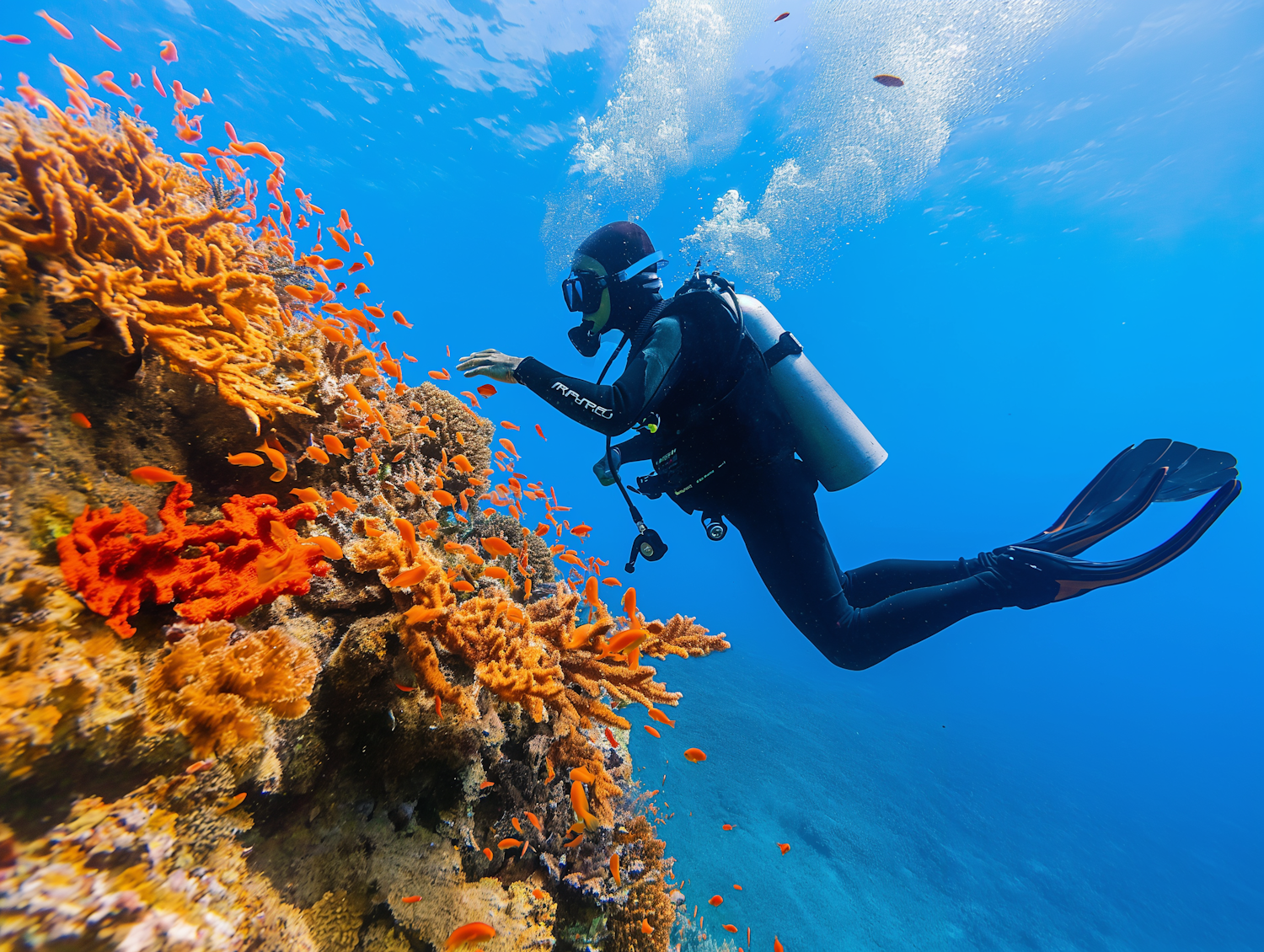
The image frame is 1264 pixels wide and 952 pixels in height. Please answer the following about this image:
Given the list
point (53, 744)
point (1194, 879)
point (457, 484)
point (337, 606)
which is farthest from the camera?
point (1194, 879)

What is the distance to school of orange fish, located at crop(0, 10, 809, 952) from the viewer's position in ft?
7.39

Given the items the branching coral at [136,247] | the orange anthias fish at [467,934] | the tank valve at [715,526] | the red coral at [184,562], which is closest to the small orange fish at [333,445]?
the branching coral at [136,247]

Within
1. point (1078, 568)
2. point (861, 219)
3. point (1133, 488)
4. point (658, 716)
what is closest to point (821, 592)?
point (1078, 568)

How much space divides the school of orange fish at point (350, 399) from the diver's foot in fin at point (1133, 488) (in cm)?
386

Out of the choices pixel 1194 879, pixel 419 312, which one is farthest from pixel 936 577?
pixel 419 312

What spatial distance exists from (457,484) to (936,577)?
467cm

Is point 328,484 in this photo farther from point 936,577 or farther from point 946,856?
point 946,856

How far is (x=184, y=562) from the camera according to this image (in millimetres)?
1633

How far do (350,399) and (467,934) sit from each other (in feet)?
9.07

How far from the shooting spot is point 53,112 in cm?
225

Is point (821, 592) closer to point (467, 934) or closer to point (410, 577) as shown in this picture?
point (467, 934)

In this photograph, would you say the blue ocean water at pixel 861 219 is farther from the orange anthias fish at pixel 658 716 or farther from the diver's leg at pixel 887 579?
the orange anthias fish at pixel 658 716

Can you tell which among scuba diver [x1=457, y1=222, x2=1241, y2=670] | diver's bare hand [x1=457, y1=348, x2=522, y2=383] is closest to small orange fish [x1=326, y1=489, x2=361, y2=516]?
diver's bare hand [x1=457, y1=348, x2=522, y2=383]

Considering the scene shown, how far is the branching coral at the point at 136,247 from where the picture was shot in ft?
6.02
